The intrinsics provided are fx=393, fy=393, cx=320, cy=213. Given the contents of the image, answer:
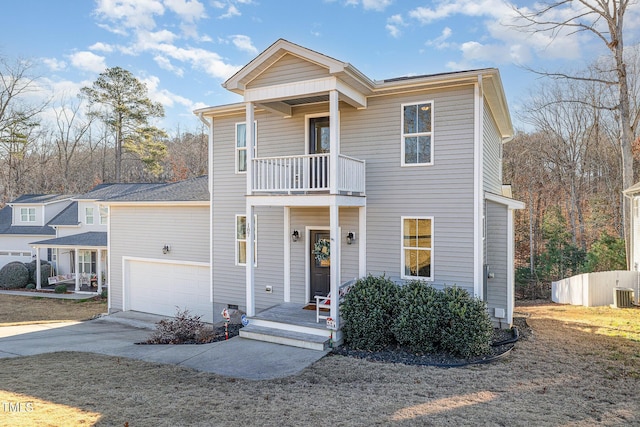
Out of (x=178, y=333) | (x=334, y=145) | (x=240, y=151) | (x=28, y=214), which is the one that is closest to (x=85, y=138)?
(x=28, y=214)

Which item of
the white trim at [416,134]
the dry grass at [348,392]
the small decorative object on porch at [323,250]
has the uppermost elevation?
the white trim at [416,134]

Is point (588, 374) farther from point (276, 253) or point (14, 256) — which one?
point (14, 256)

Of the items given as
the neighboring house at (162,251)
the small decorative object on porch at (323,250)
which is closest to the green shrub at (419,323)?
the small decorative object on porch at (323,250)

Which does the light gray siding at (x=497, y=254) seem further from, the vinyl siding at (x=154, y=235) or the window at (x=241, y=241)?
the vinyl siding at (x=154, y=235)

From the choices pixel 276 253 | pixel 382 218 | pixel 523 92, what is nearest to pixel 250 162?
pixel 276 253

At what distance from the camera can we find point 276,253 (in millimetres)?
11000

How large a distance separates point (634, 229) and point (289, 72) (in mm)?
15340

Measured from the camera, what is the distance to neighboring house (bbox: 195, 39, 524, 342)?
28.8 feet

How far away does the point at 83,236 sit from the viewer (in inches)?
805

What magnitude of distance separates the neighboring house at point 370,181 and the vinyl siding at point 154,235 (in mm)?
2654

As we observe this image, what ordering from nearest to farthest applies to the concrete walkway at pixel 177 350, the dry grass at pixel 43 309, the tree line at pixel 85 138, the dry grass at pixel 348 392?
1. the dry grass at pixel 348 392
2. the concrete walkway at pixel 177 350
3. the dry grass at pixel 43 309
4. the tree line at pixel 85 138

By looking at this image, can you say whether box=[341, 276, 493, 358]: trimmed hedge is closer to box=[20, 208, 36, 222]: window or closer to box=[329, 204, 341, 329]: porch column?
box=[329, 204, 341, 329]: porch column

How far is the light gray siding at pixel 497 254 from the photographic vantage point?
9.87 meters

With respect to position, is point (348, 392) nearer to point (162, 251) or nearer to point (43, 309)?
point (162, 251)
